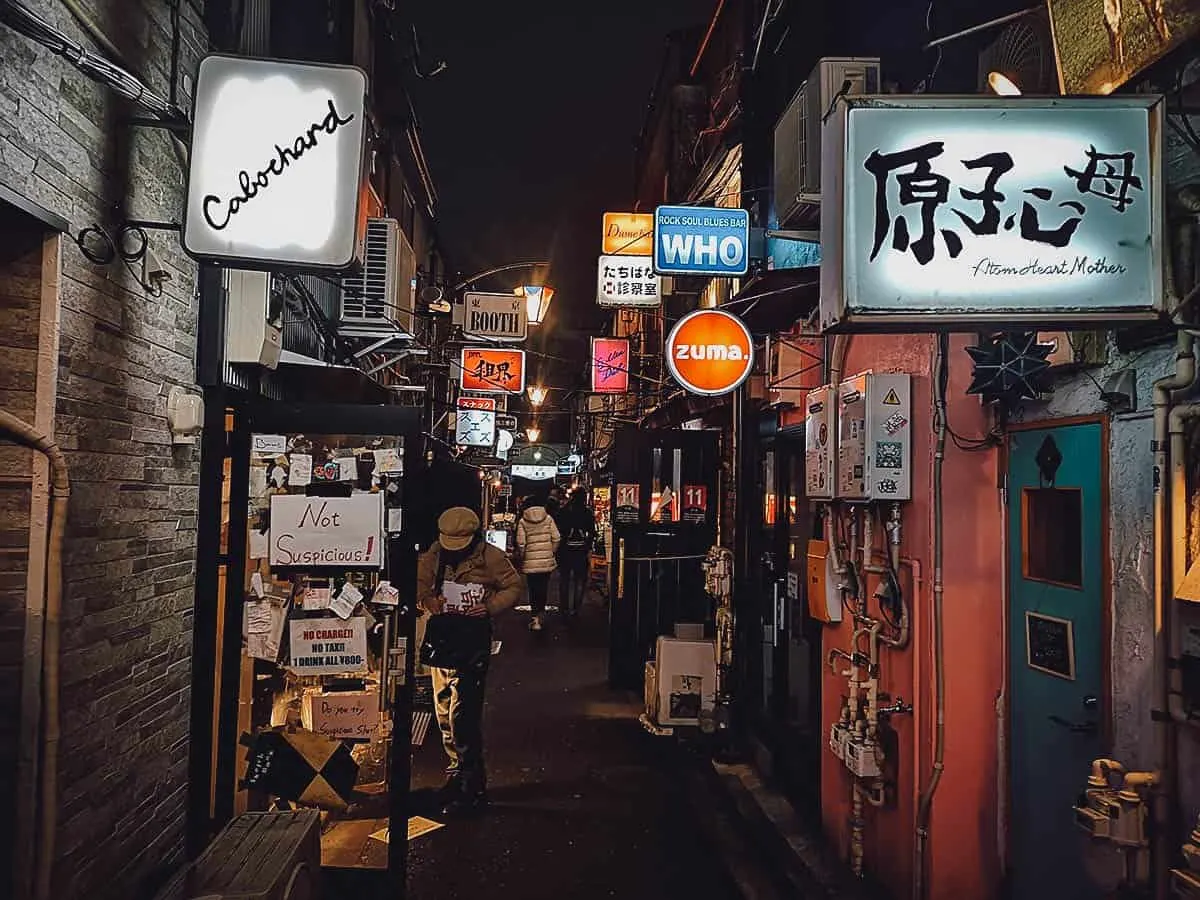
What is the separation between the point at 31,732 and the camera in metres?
3.72

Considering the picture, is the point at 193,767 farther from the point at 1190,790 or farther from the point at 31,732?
the point at 1190,790

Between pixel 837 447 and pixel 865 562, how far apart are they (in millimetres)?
836

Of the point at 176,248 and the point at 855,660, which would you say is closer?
the point at 176,248

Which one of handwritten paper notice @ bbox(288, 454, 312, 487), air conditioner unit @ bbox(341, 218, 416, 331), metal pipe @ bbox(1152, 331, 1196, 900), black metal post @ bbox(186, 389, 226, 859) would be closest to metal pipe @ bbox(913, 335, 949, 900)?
metal pipe @ bbox(1152, 331, 1196, 900)

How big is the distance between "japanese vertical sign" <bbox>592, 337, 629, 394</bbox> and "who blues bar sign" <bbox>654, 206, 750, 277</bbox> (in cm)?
825

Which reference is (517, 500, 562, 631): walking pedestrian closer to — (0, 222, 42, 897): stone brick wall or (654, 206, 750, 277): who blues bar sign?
(654, 206, 750, 277): who blues bar sign

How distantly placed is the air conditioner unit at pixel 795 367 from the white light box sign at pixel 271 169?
427 cm

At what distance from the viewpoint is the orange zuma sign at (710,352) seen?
8609mm

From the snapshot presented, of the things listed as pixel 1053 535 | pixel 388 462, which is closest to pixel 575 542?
pixel 388 462

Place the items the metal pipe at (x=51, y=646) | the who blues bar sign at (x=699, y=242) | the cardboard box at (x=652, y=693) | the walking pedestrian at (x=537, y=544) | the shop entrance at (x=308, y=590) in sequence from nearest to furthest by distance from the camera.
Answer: the metal pipe at (x=51, y=646)
the shop entrance at (x=308, y=590)
the who blues bar sign at (x=699, y=242)
the cardboard box at (x=652, y=693)
the walking pedestrian at (x=537, y=544)

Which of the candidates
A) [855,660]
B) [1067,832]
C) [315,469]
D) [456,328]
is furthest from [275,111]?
[456,328]

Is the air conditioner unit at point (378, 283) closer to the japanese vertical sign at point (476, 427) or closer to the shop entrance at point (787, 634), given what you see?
the shop entrance at point (787, 634)

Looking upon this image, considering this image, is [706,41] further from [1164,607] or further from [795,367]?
[1164,607]

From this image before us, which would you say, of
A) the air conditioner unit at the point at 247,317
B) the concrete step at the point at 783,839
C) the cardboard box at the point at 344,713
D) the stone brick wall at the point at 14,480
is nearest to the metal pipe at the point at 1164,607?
the concrete step at the point at 783,839
